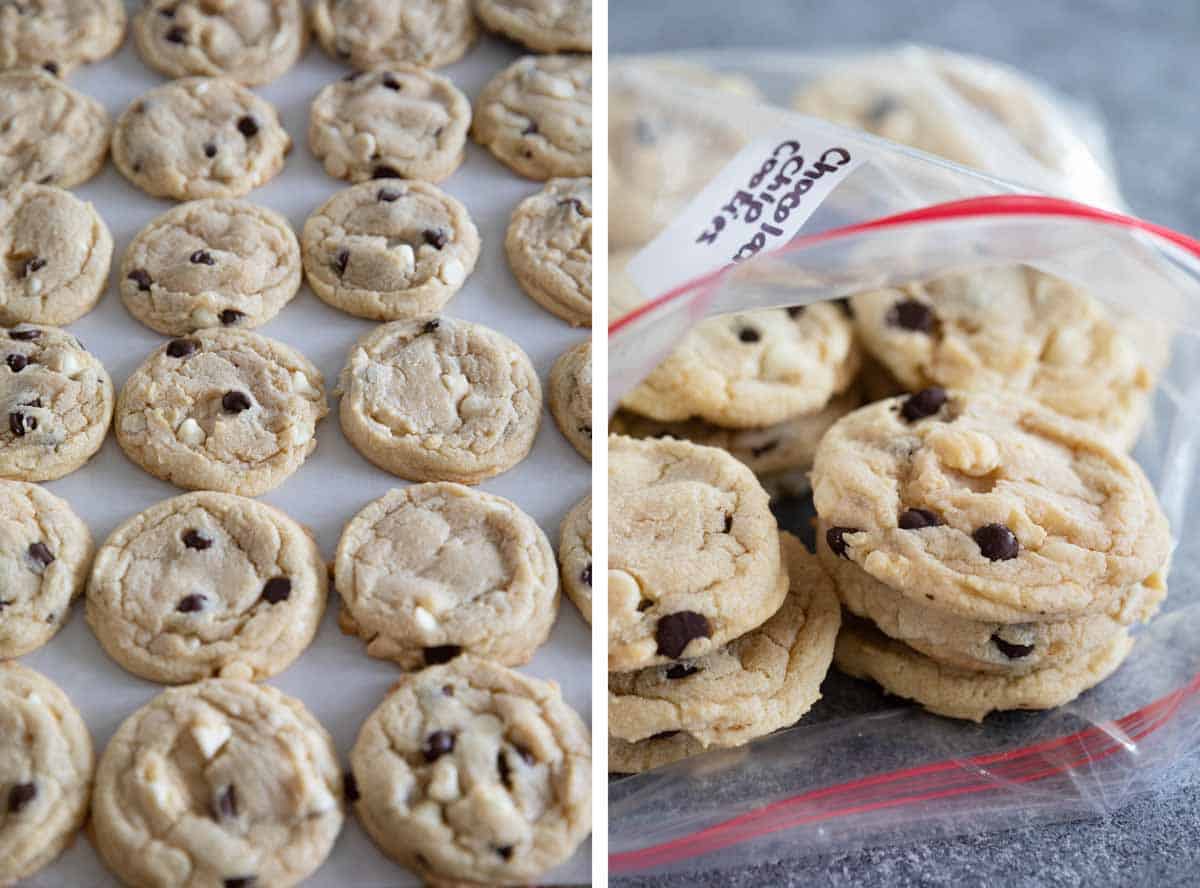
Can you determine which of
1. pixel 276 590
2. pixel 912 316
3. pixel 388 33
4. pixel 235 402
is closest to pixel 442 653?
pixel 276 590

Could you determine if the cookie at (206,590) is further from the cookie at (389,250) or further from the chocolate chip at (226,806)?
the cookie at (389,250)

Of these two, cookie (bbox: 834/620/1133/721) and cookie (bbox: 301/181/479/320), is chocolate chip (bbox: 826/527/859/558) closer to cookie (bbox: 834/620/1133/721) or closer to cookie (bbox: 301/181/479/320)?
cookie (bbox: 834/620/1133/721)

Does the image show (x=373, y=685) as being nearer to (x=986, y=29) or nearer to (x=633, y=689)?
(x=633, y=689)

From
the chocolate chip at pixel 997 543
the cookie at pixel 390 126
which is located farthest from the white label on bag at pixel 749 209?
the chocolate chip at pixel 997 543

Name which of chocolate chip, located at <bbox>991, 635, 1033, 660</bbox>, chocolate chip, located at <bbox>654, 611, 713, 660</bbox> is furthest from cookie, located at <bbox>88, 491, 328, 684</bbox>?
chocolate chip, located at <bbox>991, 635, 1033, 660</bbox>

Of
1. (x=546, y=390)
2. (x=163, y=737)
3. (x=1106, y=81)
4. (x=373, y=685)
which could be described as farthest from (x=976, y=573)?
(x=1106, y=81)

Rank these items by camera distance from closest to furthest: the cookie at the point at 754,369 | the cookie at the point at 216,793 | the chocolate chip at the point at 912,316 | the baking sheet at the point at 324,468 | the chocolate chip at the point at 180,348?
the cookie at the point at 216,793
the baking sheet at the point at 324,468
the chocolate chip at the point at 180,348
the cookie at the point at 754,369
the chocolate chip at the point at 912,316
